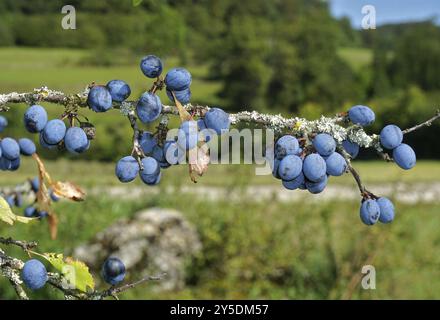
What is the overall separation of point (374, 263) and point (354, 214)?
4.05ft

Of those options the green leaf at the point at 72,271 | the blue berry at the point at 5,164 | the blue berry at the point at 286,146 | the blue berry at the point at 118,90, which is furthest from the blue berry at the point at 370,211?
the blue berry at the point at 5,164

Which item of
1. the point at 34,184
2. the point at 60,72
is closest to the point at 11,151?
the point at 34,184

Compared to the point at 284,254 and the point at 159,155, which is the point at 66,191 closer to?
the point at 159,155

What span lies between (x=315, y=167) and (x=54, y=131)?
0.68 m

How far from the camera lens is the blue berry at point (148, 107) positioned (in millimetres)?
1430

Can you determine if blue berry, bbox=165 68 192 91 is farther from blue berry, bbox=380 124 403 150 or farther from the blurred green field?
the blurred green field

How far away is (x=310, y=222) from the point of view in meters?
7.77

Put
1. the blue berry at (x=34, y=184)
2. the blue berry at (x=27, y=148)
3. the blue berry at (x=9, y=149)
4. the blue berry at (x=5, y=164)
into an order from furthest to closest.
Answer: the blue berry at (x=34, y=184) < the blue berry at (x=27, y=148) < the blue berry at (x=5, y=164) < the blue berry at (x=9, y=149)

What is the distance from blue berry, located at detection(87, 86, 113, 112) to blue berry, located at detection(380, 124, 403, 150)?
68cm

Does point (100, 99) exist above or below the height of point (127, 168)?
above

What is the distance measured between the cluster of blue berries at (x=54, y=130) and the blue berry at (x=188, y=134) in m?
0.32

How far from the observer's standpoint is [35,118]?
1580mm

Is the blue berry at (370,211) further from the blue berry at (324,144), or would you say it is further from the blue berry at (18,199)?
the blue berry at (18,199)

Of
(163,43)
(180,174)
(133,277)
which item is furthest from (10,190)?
(163,43)
